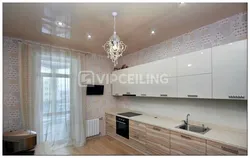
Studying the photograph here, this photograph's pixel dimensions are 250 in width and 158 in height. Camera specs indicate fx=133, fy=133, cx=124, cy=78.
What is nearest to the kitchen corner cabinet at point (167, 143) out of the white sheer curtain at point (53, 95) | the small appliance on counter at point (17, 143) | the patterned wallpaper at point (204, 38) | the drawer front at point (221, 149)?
the drawer front at point (221, 149)

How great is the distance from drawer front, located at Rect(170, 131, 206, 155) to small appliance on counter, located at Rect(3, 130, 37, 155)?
1.64 metres

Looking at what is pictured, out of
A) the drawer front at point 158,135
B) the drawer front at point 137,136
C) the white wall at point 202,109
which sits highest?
the white wall at point 202,109

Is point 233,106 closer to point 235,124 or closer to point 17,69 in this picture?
point 235,124

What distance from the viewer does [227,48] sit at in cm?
153

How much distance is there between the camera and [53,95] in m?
2.31

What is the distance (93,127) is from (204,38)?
8.94 feet

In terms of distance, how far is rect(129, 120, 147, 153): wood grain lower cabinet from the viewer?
89.9 inches

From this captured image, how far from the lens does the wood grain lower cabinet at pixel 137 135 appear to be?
2283 mm

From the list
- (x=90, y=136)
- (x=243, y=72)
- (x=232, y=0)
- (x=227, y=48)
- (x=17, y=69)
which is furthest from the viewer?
(x=90, y=136)

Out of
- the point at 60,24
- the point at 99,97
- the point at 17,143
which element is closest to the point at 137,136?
the point at 99,97

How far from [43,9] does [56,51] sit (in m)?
1.10

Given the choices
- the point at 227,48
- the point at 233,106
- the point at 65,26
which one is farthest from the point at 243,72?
the point at 65,26

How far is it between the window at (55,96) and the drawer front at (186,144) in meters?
1.91

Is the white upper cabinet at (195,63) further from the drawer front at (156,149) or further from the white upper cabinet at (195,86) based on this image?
the drawer front at (156,149)
